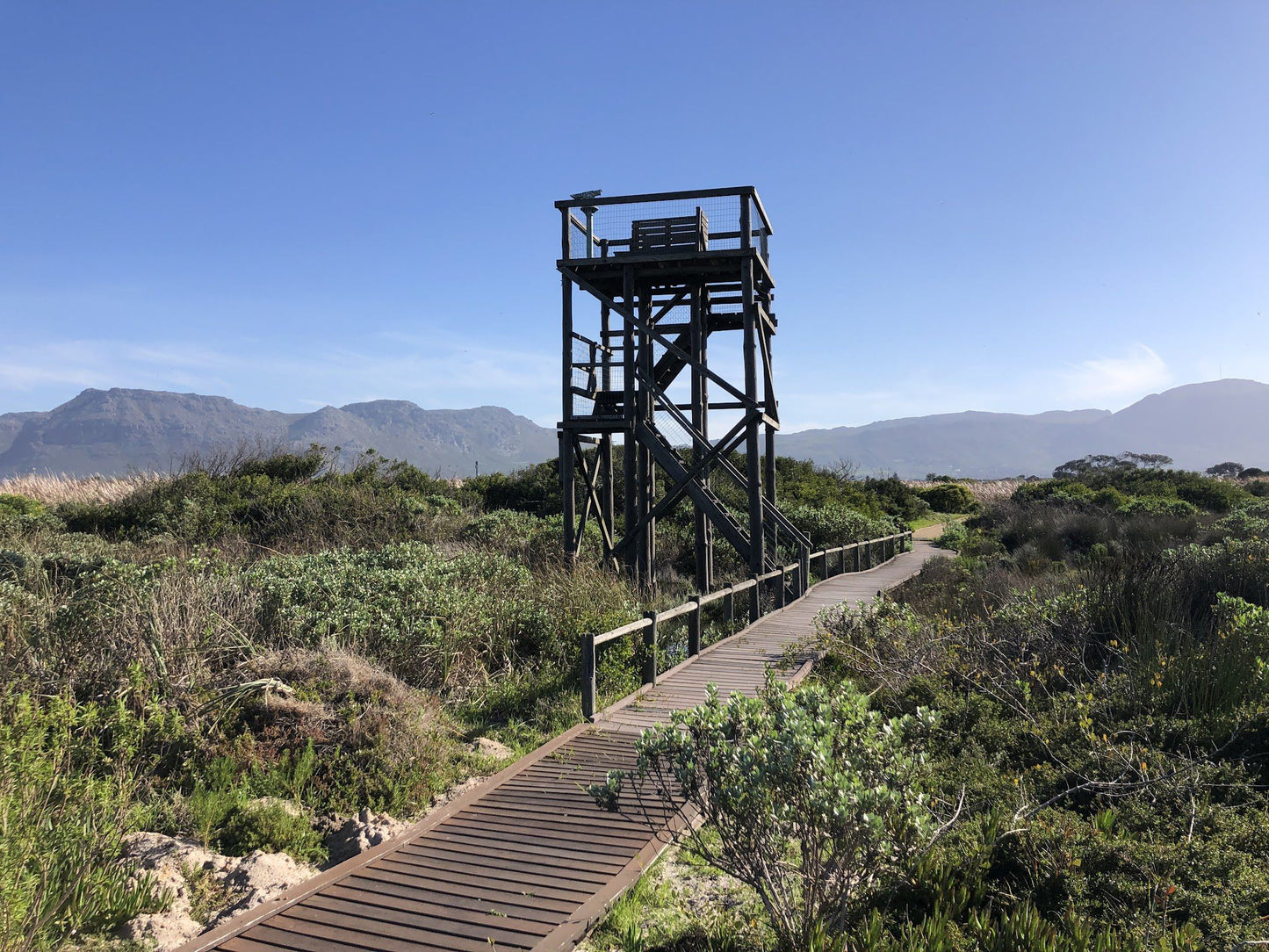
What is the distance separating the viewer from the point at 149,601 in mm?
6992

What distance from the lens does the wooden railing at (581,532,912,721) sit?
24.6ft

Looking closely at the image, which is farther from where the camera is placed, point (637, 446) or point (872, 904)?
point (637, 446)

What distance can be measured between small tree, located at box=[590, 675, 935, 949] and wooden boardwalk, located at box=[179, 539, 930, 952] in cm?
84

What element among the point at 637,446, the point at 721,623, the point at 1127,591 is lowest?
the point at 721,623

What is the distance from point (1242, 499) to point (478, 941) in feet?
95.2

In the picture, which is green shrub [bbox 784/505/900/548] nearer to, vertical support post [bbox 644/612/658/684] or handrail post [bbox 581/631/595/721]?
vertical support post [bbox 644/612/658/684]

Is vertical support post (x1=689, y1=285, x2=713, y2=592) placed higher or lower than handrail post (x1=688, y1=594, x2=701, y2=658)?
higher

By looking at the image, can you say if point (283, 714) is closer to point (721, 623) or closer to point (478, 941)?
point (478, 941)

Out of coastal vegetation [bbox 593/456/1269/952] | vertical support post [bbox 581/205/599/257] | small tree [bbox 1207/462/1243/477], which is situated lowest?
coastal vegetation [bbox 593/456/1269/952]

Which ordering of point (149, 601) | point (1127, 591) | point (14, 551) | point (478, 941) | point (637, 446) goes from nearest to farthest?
point (478, 941)
point (149, 601)
point (1127, 591)
point (14, 551)
point (637, 446)

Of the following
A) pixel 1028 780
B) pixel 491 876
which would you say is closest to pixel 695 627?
pixel 1028 780

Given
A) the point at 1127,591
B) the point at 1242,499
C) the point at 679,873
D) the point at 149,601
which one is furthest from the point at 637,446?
the point at 1242,499

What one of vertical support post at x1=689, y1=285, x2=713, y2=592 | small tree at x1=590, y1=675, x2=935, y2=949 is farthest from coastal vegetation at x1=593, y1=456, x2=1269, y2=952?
vertical support post at x1=689, y1=285, x2=713, y2=592

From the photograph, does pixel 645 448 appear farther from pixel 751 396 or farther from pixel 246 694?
pixel 246 694
